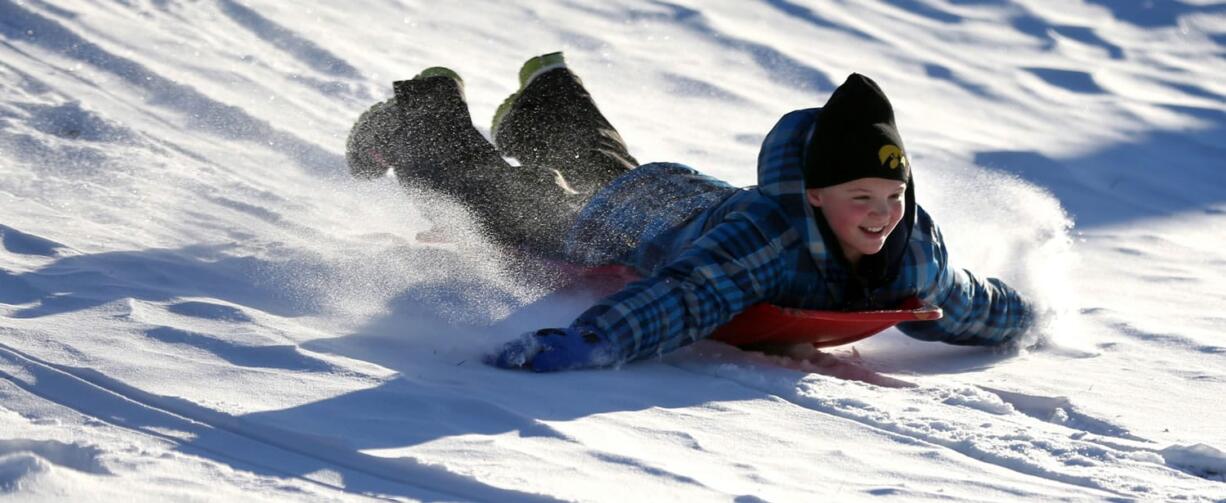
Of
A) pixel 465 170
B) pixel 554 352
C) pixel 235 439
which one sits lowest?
pixel 235 439

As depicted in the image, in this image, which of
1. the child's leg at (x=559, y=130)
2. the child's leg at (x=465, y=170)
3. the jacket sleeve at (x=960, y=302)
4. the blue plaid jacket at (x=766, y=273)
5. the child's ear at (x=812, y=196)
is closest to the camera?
the blue plaid jacket at (x=766, y=273)

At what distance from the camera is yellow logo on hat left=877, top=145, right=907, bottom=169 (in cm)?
276

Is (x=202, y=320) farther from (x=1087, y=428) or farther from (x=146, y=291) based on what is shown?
(x=1087, y=428)

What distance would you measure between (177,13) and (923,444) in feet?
13.0

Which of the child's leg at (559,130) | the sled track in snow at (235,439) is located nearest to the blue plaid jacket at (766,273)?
the child's leg at (559,130)

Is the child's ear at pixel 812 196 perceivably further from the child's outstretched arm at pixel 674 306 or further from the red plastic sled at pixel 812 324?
the red plastic sled at pixel 812 324

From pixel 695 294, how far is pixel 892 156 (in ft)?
1.47

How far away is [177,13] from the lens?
555 cm

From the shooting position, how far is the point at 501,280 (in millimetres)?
3379

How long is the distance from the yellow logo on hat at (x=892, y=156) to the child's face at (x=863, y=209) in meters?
0.03

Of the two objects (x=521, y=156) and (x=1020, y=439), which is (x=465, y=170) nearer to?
(x=521, y=156)

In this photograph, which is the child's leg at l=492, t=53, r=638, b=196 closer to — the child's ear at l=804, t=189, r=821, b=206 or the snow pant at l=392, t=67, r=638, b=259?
the snow pant at l=392, t=67, r=638, b=259

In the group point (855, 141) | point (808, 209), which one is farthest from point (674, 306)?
point (855, 141)

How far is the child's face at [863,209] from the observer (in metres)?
2.79
